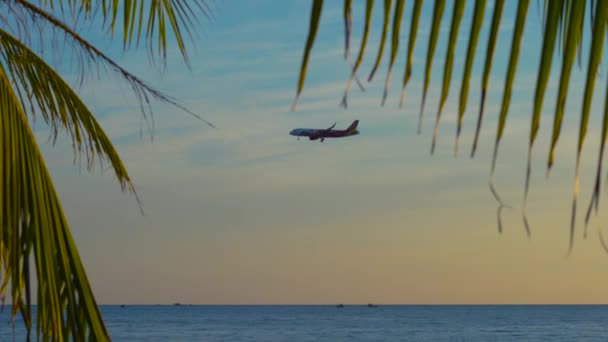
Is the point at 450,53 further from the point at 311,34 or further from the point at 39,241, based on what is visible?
the point at 39,241

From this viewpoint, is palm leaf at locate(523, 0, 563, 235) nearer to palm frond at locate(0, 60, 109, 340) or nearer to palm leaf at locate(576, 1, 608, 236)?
palm leaf at locate(576, 1, 608, 236)

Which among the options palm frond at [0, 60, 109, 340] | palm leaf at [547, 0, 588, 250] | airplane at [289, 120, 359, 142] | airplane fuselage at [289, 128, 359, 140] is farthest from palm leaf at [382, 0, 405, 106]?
airplane fuselage at [289, 128, 359, 140]

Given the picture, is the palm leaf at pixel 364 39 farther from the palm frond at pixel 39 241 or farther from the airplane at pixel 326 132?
the airplane at pixel 326 132

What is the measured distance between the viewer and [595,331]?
339ft

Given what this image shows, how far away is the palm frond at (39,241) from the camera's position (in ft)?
6.56

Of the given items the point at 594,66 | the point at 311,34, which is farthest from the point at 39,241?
the point at 594,66

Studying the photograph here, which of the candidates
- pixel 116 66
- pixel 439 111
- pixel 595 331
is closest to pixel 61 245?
pixel 116 66

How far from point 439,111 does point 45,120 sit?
86.7 inches

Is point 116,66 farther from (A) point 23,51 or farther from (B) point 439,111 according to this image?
(B) point 439,111

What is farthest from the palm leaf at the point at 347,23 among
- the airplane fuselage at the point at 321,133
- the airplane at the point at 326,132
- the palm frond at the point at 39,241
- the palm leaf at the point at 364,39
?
the airplane fuselage at the point at 321,133

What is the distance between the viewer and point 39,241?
202 centimetres

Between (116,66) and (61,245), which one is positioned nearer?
(61,245)

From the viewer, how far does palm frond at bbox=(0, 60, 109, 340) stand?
200cm

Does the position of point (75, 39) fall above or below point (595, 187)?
above
